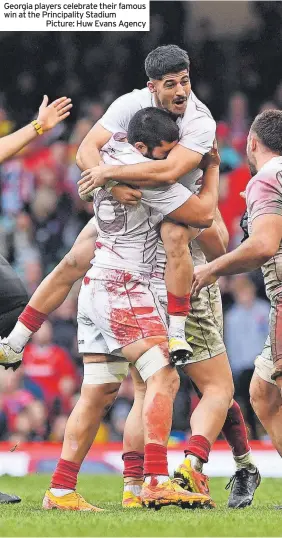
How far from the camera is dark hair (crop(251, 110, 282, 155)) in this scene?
5914 millimetres

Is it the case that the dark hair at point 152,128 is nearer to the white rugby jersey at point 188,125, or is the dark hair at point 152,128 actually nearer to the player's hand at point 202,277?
the white rugby jersey at point 188,125

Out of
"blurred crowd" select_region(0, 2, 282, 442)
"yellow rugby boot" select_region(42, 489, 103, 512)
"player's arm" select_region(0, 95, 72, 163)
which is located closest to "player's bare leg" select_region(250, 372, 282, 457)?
"yellow rugby boot" select_region(42, 489, 103, 512)

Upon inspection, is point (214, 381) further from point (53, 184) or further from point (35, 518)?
point (53, 184)

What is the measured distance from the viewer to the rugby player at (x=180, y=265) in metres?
5.72

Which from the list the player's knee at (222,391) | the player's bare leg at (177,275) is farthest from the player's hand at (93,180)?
the player's knee at (222,391)

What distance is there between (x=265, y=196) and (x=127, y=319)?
962 mm

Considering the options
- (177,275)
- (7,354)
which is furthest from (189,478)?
(7,354)

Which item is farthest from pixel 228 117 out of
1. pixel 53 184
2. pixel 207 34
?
pixel 53 184

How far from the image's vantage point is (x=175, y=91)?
5945 mm

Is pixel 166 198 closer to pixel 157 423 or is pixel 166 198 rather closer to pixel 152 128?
pixel 152 128

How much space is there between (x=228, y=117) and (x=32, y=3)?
495cm

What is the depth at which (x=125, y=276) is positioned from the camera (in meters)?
5.75

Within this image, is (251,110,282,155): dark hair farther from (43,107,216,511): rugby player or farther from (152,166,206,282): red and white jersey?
(152,166,206,282): red and white jersey
